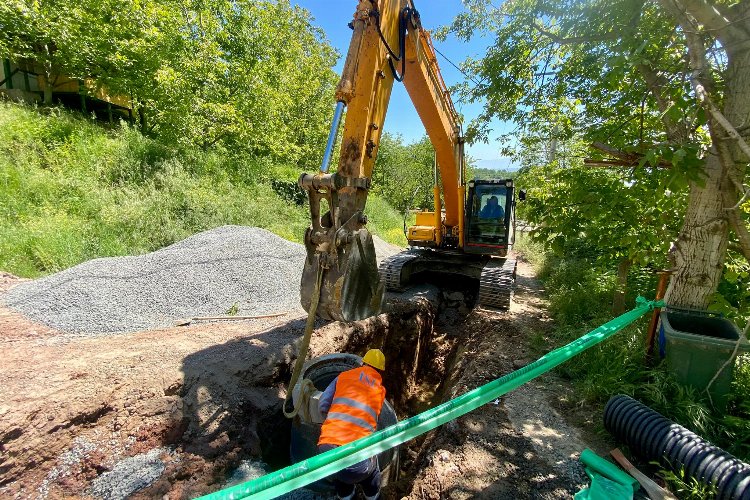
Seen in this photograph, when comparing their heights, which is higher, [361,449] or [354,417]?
[361,449]

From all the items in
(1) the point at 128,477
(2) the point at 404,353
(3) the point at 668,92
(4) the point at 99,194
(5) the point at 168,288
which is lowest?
(2) the point at 404,353

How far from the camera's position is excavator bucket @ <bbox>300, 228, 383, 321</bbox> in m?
2.96

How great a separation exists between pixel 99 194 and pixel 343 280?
9638mm

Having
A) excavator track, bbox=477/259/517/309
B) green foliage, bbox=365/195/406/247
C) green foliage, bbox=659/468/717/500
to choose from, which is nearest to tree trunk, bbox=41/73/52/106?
green foliage, bbox=365/195/406/247

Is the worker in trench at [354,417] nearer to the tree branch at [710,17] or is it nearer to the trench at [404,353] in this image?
the trench at [404,353]

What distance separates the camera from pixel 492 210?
7301 mm

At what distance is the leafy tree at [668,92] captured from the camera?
256 cm

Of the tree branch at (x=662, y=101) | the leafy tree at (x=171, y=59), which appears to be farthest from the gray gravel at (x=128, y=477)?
the leafy tree at (x=171, y=59)

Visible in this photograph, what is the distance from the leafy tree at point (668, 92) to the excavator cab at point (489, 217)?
60.7 inches

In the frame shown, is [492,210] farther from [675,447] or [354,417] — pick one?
[354,417]

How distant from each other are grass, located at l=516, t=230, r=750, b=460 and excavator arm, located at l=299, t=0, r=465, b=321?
8.53ft

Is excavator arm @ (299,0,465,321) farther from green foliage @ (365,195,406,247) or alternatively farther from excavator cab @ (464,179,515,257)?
green foliage @ (365,195,406,247)

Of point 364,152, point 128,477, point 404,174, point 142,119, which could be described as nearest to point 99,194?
point 142,119

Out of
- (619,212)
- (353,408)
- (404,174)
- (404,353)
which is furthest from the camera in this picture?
(404,174)
